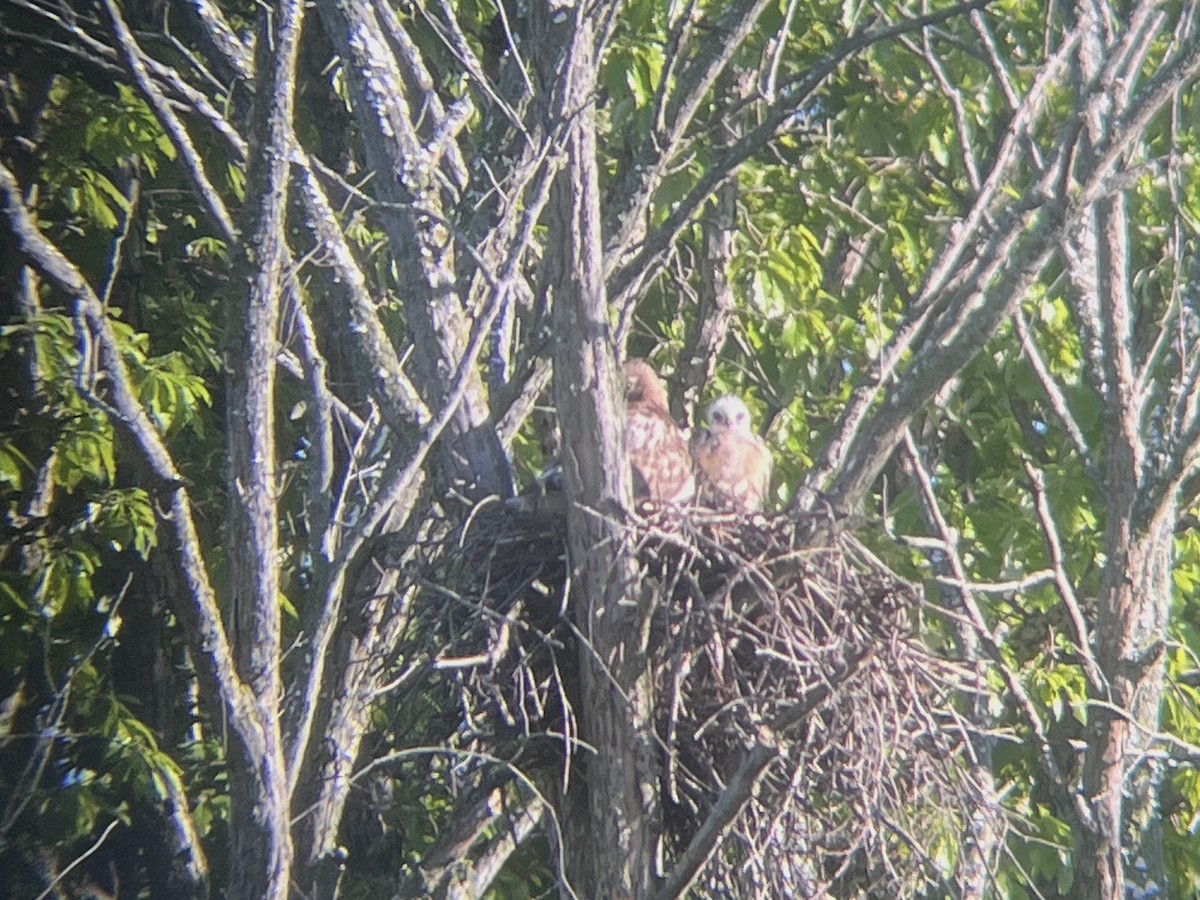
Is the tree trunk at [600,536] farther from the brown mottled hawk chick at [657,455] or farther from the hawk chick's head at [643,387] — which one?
the hawk chick's head at [643,387]

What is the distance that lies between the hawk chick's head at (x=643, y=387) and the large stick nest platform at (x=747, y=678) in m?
1.21

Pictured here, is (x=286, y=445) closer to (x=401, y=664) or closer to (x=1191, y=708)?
(x=401, y=664)

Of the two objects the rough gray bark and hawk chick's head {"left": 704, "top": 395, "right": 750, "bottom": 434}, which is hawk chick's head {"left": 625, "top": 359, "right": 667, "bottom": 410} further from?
the rough gray bark

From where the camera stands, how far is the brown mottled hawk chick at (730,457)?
5.16m

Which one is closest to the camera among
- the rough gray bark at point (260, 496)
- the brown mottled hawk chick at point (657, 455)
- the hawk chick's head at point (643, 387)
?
the rough gray bark at point (260, 496)

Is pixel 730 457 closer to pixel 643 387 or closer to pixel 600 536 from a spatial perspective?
pixel 643 387

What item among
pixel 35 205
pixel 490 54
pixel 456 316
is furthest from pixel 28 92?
pixel 456 316

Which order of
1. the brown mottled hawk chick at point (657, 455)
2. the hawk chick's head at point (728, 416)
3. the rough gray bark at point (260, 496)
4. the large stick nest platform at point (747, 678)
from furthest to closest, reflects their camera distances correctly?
1. the hawk chick's head at point (728, 416)
2. the brown mottled hawk chick at point (657, 455)
3. the large stick nest platform at point (747, 678)
4. the rough gray bark at point (260, 496)

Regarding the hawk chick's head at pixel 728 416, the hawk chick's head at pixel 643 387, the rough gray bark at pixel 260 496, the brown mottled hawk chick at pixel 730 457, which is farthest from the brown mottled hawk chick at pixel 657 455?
the rough gray bark at pixel 260 496

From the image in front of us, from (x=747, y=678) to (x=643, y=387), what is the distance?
5.50 feet

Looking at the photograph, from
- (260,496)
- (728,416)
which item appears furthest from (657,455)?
(260,496)

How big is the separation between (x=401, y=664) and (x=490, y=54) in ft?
9.90

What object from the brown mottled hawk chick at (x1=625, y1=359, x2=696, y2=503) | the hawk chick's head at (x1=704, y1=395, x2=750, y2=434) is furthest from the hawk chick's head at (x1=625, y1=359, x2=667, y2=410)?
the hawk chick's head at (x1=704, y1=395, x2=750, y2=434)

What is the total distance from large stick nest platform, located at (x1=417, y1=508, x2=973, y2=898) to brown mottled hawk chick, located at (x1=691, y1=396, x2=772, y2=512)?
1.21 meters
